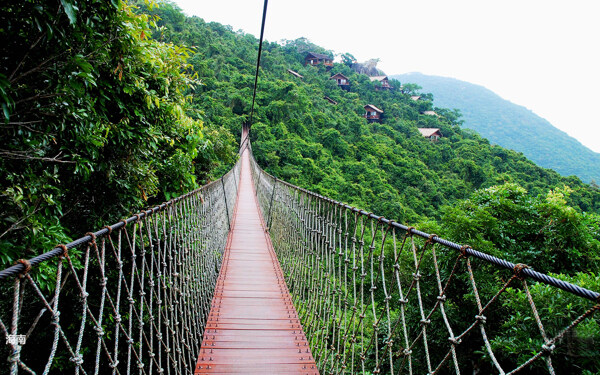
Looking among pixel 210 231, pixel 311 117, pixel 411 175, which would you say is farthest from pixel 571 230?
pixel 311 117

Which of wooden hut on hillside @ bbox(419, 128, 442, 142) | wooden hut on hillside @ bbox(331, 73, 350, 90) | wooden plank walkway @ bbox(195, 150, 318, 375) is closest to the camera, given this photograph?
wooden plank walkway @ bbox(195, 150, 318, 375)

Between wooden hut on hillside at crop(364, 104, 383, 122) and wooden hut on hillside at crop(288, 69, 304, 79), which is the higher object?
wooden hut on hillside at crop(288, 69, 304, 79)

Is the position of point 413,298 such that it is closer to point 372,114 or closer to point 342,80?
point 372,114

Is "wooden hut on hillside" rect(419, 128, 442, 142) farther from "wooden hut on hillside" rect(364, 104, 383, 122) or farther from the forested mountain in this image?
the forested mountain

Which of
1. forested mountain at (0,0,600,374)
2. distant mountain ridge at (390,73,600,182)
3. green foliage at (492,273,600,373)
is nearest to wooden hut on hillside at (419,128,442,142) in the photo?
distant mountain ridge at (390,73,600,182)

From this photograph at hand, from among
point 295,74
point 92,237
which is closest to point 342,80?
point 295,74

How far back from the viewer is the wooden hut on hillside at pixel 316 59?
39.4 meters

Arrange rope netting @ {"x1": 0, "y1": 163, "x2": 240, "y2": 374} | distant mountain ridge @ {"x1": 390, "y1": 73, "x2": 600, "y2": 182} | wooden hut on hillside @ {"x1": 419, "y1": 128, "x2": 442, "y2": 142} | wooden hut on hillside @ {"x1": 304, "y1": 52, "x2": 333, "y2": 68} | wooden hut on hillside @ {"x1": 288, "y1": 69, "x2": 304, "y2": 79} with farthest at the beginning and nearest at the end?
1. wooden hut on hillside @ {"x1": 304, "y1": 52, "x2": 333, "y2": 68}
2. distant mountain ridge @ {"x1": 390, "y1": 73, "x2": 600, "y2": 182}
3. wooden hut on hillside @ {"x1": 288, "y1": 69, "x2": 304, "y2": 79}
4. wooden hut on hillside @ {"x1": 419, "y1": 128, "x2": 442, "y2": 142}
5. rope netting @ {"x1": 0, "y1": 163, "x2": 240, "y2": 374}

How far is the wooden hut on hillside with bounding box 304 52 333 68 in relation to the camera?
129ft

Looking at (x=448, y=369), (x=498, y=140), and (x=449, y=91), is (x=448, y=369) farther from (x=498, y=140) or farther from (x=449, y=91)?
(x=449, y=91)

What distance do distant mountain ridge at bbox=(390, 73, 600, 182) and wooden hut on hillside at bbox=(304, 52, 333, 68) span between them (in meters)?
28.0

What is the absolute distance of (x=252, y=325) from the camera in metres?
1.99

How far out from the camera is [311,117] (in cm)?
2098

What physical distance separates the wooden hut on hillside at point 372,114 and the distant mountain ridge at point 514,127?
18.6 metres
